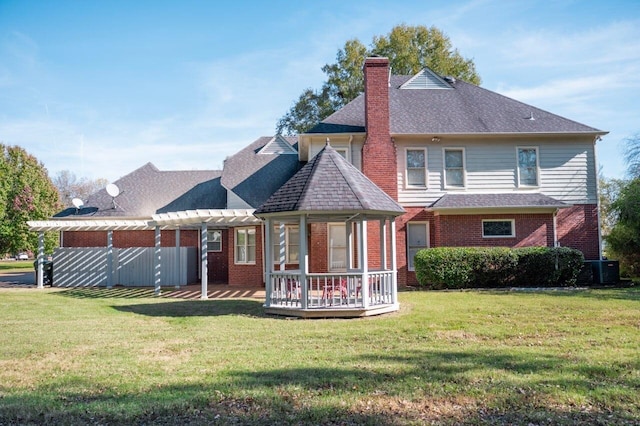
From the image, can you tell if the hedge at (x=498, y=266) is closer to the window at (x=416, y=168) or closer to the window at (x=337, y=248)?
the window at (x=337, y=248)

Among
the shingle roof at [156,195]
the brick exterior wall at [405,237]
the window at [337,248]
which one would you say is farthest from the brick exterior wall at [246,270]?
the brick exterior wall at [405,237]

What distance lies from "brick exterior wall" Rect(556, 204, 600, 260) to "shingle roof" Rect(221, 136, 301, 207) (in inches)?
445

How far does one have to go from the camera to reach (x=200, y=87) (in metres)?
17.3

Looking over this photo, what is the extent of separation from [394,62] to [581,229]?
19432 mm

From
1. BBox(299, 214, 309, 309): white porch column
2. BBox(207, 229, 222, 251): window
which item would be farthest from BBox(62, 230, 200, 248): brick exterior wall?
BBox(299, 214, 309, 309): white porch column

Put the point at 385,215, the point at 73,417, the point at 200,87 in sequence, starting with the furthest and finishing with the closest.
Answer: the point at 200,87
the point at 385,215
the point at 73,417

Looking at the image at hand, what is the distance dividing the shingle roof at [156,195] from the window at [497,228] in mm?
11936

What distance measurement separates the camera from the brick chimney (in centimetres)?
1778

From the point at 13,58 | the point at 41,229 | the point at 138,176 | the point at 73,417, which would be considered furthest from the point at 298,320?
the point at 138,176

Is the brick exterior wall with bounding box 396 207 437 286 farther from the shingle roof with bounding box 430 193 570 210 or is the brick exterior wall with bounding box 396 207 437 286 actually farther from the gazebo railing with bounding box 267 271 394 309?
the gazebo railing with bounding box 267 271 394 309

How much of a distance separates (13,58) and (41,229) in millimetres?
7427

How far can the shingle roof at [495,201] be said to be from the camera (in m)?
17.3

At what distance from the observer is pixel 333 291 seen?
11453 millimetres

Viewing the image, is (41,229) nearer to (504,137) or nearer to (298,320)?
(298,320)
